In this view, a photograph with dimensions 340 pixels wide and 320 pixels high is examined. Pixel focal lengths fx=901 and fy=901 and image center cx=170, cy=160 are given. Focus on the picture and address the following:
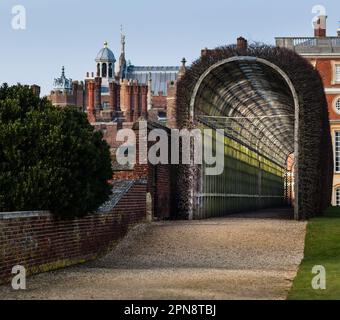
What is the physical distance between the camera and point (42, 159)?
18.7 m

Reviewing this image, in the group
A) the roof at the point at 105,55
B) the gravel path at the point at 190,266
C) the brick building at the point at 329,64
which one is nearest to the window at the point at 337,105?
the brick building at the point at 329,64

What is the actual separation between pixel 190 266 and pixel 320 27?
64815 mm

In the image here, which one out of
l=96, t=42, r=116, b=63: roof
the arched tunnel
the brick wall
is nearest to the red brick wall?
the arched tunnel

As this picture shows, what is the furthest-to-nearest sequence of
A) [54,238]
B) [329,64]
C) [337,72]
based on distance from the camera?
[329,64] < [337,72] < [54,238]

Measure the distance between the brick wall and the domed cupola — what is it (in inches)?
4662

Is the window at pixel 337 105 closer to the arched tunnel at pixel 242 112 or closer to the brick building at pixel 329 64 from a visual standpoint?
the brick building at pixel 329 64

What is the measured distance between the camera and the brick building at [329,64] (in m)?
72.8

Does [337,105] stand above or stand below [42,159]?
above

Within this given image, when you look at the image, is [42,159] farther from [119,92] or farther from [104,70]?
[104,70]

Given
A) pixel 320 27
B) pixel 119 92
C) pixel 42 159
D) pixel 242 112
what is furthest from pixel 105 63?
pixel 42 159

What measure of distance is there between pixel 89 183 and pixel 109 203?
376cm

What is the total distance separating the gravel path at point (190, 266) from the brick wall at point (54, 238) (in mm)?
392
